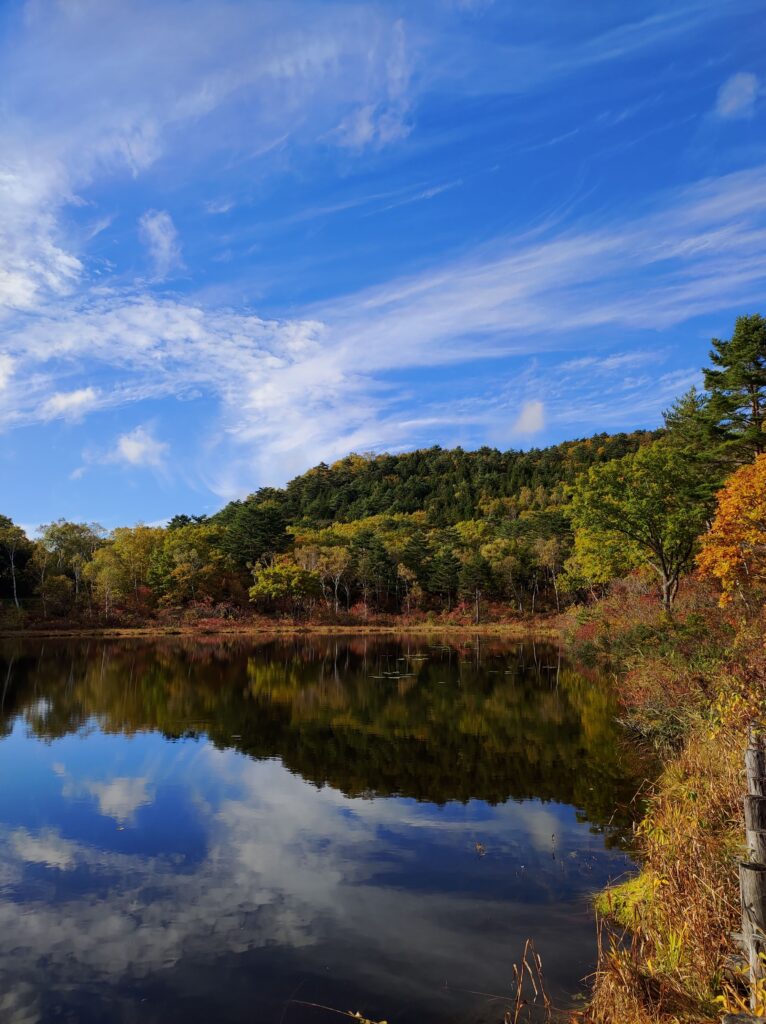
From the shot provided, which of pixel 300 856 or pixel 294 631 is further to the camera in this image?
pixel 294 631

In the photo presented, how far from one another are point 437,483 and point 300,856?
5319 inches

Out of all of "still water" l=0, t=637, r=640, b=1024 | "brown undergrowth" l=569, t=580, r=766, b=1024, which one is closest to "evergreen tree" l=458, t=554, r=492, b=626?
"still water" l=0, t=637, r=640, b=1024

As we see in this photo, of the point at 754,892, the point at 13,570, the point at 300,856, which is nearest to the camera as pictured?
the point at 754,892

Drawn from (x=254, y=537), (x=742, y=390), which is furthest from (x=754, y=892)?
(x=254, y=537)

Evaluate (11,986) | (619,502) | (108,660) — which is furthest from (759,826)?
(108,660)

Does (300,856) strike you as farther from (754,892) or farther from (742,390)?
(742,390)

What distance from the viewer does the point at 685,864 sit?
7.29 meters

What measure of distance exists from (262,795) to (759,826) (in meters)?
11.6

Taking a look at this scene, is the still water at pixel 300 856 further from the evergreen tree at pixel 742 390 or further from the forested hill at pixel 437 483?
the forested hill at pixel 437 483

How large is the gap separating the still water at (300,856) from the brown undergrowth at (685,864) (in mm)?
981

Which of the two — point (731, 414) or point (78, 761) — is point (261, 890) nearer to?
point (78, 761)

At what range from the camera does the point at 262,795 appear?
1466 centimetres

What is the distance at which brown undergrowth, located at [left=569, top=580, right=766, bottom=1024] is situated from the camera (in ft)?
17.7

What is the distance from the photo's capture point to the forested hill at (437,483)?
124875 mm
